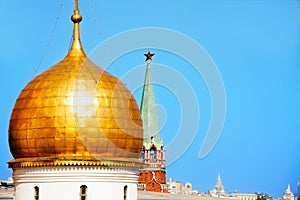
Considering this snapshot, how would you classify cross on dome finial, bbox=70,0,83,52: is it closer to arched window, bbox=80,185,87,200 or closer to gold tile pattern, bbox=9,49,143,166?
gold tile pattern, bbox=9,49,143,166

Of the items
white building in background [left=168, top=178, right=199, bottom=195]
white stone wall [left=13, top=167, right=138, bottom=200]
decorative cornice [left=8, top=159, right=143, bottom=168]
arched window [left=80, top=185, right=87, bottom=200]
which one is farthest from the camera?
white building in background [left=168, top=178, right=199, bottom=195]

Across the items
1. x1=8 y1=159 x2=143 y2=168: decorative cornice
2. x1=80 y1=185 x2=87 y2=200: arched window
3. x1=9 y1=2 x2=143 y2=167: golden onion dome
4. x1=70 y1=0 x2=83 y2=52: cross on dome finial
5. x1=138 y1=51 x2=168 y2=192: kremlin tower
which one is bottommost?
x1=80 y1=185 x2=87 y2=200: arched window

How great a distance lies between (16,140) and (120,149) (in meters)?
2.86

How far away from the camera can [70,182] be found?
23297mm

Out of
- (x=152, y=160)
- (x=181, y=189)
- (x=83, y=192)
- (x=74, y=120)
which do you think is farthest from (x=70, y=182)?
(x=181, y=189)

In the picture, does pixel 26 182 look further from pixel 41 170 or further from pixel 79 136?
pixel 79 136

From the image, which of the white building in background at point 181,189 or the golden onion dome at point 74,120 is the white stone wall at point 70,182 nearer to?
the golden onion dome at point 74,120

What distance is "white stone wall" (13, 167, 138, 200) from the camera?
23.3m

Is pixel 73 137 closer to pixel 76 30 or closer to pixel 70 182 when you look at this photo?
pixel 70 182

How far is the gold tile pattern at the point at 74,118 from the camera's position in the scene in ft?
75.7

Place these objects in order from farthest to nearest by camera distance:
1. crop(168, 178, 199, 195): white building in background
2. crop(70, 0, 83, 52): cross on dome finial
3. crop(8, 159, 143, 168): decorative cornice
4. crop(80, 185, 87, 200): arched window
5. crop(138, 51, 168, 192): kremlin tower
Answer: crop(168, 178, 199, 195): white building in background → crop(138, 51, 168, 192): kremlin tower → crop(70, 0, 83, 52): cross on dome finial → crop(80, 185, 87, 200): arched window → crop(8, 159, 143, 168): decorative cornice

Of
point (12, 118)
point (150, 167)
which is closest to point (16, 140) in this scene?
point (12, 118)

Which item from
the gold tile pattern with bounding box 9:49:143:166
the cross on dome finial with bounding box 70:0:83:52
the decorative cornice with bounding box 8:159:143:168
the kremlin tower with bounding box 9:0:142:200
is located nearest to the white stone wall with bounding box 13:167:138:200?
the kremlin tower with bounding box 9:0:142:200

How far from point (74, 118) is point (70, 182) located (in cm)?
173
